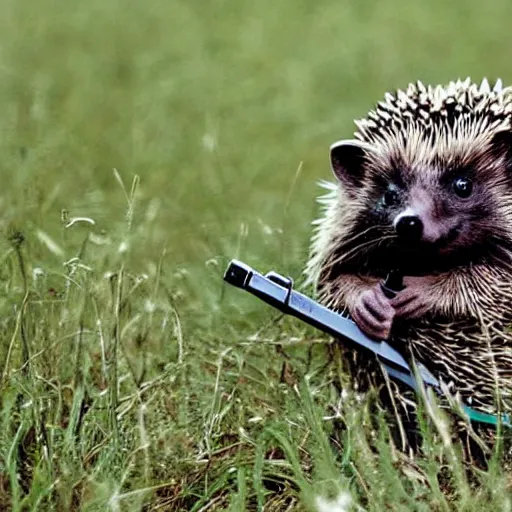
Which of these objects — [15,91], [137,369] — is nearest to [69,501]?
[137,369]

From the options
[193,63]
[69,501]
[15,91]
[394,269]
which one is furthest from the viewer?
[193,63]

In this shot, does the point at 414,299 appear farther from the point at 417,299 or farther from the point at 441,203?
the point at 441,203

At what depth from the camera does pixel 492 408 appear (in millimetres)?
3254

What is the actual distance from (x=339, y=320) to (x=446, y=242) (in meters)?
0.31

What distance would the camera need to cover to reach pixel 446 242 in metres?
3.21

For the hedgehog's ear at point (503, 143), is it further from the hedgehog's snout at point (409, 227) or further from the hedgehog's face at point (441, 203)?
the hedgehog's snout at point (409, 227)

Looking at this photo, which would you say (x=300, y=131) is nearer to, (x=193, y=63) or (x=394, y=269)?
(x=193, y=63)

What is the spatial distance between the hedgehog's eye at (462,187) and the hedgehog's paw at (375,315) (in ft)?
0.96

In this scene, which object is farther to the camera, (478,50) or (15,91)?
(478,50)

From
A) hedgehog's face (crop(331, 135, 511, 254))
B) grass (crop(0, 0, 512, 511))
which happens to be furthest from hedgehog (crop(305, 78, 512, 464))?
grass (crop(0, 0, 512, 511))

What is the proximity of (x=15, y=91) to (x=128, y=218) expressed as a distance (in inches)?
136

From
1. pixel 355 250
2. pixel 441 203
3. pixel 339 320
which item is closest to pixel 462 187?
pixel 441 203

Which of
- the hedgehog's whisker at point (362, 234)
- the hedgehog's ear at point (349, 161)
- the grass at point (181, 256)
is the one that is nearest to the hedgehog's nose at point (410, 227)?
the hedgehog's whisker at point (362, 234)

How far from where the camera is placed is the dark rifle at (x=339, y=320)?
323 centimetres
